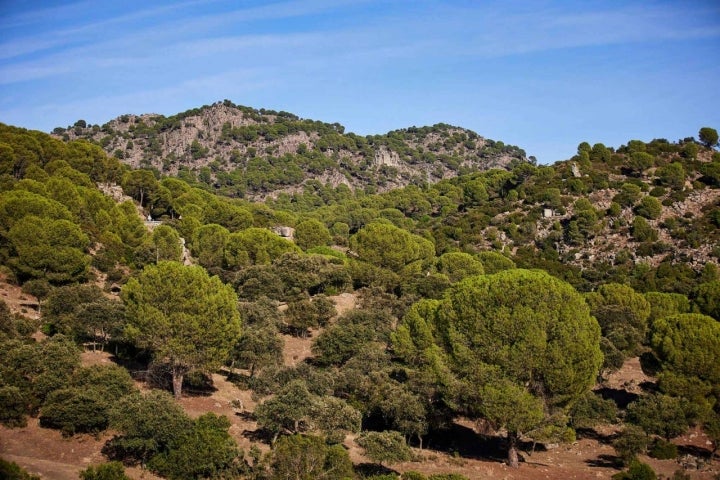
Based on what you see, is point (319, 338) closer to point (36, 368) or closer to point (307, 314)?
point (307, 314)

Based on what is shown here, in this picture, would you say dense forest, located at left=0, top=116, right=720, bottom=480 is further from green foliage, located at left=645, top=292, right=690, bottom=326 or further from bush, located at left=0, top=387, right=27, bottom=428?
green foliage, located at left=645, top=292, right=690, bottom=326

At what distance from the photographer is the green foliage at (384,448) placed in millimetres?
33219

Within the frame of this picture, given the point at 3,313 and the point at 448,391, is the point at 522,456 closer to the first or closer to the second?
the point at 448,391

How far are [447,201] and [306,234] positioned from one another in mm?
58211

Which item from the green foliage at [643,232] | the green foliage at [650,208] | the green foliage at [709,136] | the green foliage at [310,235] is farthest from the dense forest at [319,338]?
the green foliage at [709,136]

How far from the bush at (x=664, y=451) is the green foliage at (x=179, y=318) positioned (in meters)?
26.0

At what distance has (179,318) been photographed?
1564 inches

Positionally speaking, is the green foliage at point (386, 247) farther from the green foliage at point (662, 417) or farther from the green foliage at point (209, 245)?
the green foliage at point (662, 417)

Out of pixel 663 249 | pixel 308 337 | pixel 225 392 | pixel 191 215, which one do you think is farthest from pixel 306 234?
pixel 225 392

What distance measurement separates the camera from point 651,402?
40.8m

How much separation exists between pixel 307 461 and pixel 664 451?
22.0m

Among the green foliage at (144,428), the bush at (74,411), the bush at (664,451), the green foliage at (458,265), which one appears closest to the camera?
the green foliage at (144,428)

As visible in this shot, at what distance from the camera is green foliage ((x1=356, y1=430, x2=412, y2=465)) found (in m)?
33.2

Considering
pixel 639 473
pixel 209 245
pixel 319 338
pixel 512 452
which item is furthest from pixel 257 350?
pixel 209 245
